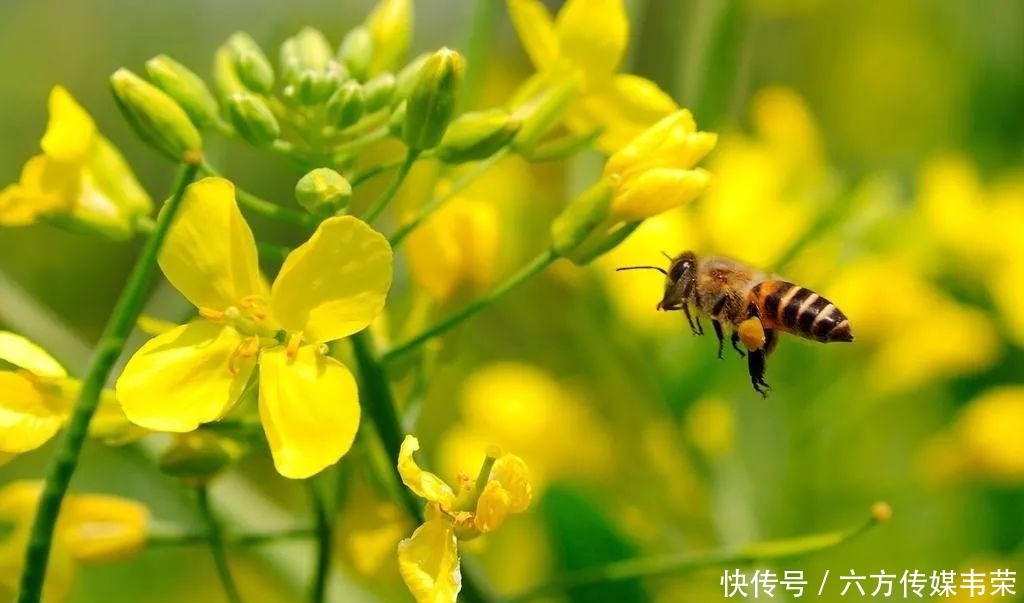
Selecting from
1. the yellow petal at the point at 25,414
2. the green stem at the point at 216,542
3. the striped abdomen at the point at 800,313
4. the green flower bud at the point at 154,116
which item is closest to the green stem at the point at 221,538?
the green stem at the point at 216,542

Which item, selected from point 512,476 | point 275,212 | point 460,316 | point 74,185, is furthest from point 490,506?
point 74,185

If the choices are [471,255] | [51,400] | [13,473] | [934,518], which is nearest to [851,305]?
[934,518]

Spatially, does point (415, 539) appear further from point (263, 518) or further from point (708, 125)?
point (708, 125)

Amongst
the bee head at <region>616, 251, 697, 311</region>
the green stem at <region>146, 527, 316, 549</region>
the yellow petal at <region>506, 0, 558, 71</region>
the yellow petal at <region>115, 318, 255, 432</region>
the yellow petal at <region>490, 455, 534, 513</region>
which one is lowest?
the green stem at <region>146, 527, 316, 549</region>

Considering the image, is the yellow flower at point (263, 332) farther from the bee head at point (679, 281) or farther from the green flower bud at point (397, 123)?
the bee head at point (679, 281)

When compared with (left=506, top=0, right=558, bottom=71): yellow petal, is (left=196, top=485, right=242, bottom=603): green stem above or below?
below

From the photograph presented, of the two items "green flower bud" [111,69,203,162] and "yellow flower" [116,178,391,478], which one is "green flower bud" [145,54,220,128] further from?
"yellow flower" [116,178,391,478]

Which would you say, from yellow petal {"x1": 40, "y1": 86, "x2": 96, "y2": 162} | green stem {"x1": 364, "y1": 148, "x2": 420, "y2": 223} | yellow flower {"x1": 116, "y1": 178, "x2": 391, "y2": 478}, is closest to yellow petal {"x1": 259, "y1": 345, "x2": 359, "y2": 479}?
yellow flower {"x1": 116, "y1": 178, "x2": 391, "y2": 478}
